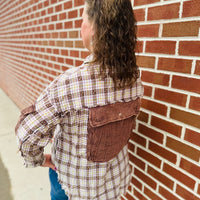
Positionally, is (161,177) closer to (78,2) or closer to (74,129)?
(74,129)

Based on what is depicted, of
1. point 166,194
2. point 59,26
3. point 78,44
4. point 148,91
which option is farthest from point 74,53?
point 166,194

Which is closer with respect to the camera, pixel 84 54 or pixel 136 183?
pixel 136 183

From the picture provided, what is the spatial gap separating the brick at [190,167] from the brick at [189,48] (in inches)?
27.1

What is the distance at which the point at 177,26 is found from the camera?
3.89 feet

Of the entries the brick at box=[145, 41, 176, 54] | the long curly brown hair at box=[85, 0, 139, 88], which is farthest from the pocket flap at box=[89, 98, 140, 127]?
the brick at box=[145, 41, 176, 54]

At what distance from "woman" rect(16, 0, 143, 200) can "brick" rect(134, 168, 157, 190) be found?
0.51m

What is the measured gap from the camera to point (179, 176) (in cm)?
133

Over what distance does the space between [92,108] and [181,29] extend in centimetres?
74

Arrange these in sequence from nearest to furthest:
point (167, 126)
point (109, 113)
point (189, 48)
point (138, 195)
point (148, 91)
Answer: point (109, 113) < point (189, 48) < point (167, 126) < point (148, 91) < point (138, 195)

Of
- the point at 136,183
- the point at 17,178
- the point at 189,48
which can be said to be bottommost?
the point at 17,178

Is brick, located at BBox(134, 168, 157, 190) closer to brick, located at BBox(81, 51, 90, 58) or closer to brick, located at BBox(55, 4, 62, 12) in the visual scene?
brick, located at BBox(81, 51, 90, 58)

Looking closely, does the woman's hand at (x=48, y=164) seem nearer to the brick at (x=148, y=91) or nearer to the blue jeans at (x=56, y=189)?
the blue jeans at (x=56, y=189)

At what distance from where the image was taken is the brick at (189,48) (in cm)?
110

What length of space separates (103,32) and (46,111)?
49cm
